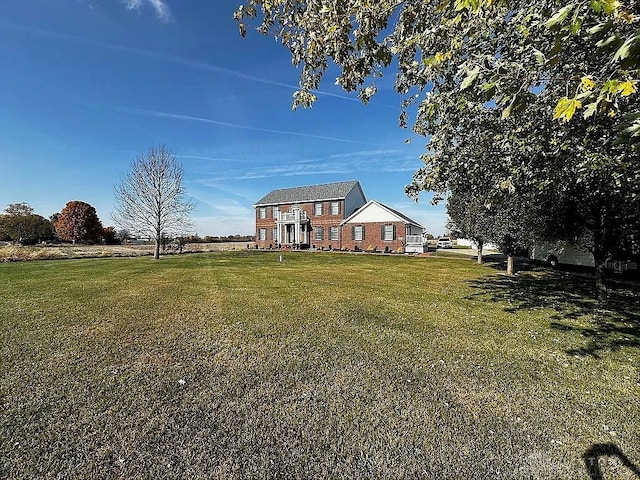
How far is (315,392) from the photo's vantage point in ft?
13.5

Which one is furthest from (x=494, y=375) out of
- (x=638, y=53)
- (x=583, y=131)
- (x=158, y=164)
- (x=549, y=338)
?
(x=158, y=164)

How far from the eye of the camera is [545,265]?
22.4 metres

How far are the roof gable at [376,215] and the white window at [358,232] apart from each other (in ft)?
2.35

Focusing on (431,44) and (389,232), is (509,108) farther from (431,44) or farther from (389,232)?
(389,232)

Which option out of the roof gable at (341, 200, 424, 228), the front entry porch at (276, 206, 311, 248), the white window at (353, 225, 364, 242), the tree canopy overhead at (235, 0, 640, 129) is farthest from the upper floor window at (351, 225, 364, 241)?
the tree canopy overhead at (235, 0, 640, 129)

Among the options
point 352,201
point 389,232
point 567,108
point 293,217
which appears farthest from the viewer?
point 293,217

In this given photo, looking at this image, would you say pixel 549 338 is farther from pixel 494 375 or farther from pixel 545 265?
pixel 545 265

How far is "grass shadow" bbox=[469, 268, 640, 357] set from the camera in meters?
6.44

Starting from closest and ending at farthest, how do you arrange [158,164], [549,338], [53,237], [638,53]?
1. [638,53]
2. [549,338]
3. [158,164]
4. [53,237]

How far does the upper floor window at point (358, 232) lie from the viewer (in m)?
36.9

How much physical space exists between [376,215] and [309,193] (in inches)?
412

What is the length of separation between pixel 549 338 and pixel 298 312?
17.9 feet

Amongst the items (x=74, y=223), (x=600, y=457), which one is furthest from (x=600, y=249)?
(x=74, y=223)

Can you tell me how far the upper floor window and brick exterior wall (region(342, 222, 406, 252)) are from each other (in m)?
0.25
